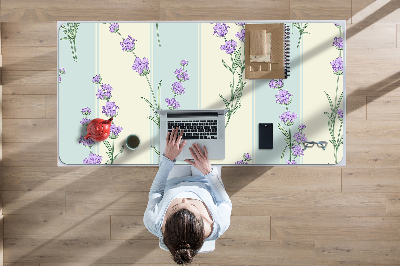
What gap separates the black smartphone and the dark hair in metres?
0.59

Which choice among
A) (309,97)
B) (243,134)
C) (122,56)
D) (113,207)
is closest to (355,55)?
(309,97)

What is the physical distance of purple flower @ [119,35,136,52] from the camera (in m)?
1.40

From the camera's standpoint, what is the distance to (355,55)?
5.74ft

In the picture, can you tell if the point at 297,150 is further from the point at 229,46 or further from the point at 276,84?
the point at 229,46

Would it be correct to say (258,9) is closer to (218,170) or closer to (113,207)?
(218,170)

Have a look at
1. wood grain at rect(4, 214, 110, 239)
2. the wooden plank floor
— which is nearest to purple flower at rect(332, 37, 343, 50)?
the wooden plank floor

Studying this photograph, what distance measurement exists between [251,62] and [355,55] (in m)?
0.85

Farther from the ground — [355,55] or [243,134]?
[355,55]

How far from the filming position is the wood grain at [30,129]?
5.76ft

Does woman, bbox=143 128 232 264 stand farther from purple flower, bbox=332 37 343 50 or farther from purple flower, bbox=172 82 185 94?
purple flower, bbox=332 37 343 50

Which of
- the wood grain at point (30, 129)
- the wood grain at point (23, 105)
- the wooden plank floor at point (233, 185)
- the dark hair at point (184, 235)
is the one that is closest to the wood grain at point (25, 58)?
the wooden plank floor at point (233, 185)

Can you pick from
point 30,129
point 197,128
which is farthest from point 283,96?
point 30,129

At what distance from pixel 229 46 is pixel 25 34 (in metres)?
1.37

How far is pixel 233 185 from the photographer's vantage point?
70.1 inches
